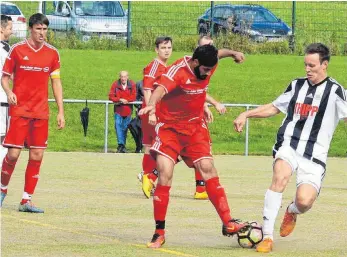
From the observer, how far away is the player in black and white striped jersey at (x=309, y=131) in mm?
11133

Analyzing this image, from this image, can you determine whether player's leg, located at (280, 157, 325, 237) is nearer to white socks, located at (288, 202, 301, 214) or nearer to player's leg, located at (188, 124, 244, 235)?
white socks, located at (288, 202, 301, 214)

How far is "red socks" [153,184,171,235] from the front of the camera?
37.0ft

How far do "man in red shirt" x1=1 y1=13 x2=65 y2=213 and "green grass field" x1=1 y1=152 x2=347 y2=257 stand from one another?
766mm

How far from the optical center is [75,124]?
27.6 meters

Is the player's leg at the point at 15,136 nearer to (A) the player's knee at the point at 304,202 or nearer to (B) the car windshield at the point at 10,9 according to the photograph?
(A) the player's knee at the point at 304,202

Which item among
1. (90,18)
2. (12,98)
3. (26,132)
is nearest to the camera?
(12,98)

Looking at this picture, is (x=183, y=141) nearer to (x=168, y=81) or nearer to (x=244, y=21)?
(x=168, y=81)

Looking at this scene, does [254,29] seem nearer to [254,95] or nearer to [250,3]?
[250,3]

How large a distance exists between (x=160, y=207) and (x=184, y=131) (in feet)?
2.86

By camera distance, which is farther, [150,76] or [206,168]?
[150,76]

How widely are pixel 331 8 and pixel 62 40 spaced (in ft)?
26.1

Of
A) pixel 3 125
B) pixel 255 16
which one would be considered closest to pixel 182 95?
pixel 3 125

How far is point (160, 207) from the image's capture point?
11344mm

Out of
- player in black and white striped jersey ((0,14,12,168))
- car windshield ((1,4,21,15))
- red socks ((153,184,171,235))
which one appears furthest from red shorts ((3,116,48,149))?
car windshield ((1,4,21,15))
